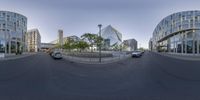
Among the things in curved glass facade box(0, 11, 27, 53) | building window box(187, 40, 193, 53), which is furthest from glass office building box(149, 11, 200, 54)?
curved glass facade box(0, 11, 27, 53)

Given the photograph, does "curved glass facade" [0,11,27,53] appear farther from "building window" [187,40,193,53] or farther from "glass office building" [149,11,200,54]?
"building window" [187,40,193,53]

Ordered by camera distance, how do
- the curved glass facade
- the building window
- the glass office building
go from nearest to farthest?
the glass office building < the building window < the curved glass facade

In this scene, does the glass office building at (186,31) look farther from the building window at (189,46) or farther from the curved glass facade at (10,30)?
the curved glass facade at (10,30)

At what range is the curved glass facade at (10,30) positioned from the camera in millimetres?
65875

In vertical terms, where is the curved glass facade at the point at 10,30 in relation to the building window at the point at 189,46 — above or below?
above

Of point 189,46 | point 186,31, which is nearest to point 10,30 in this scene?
point 186,31

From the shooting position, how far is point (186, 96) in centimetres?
679

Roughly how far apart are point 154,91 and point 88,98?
299 centimetres

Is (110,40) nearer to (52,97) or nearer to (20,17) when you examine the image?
(20,17)

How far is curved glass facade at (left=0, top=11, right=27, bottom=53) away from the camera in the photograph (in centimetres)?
6588

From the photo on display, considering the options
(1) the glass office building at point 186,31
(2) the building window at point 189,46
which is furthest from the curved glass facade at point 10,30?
(2) the building window at point 189,46

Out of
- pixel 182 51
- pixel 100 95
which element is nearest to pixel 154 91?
pixel 100 95

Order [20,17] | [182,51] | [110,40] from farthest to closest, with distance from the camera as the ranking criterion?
[110,40] < [20,17] < [182,51]

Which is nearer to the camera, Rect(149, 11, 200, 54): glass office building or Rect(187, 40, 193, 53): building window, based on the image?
Rect(149, 11, 200, 54): glass office building
